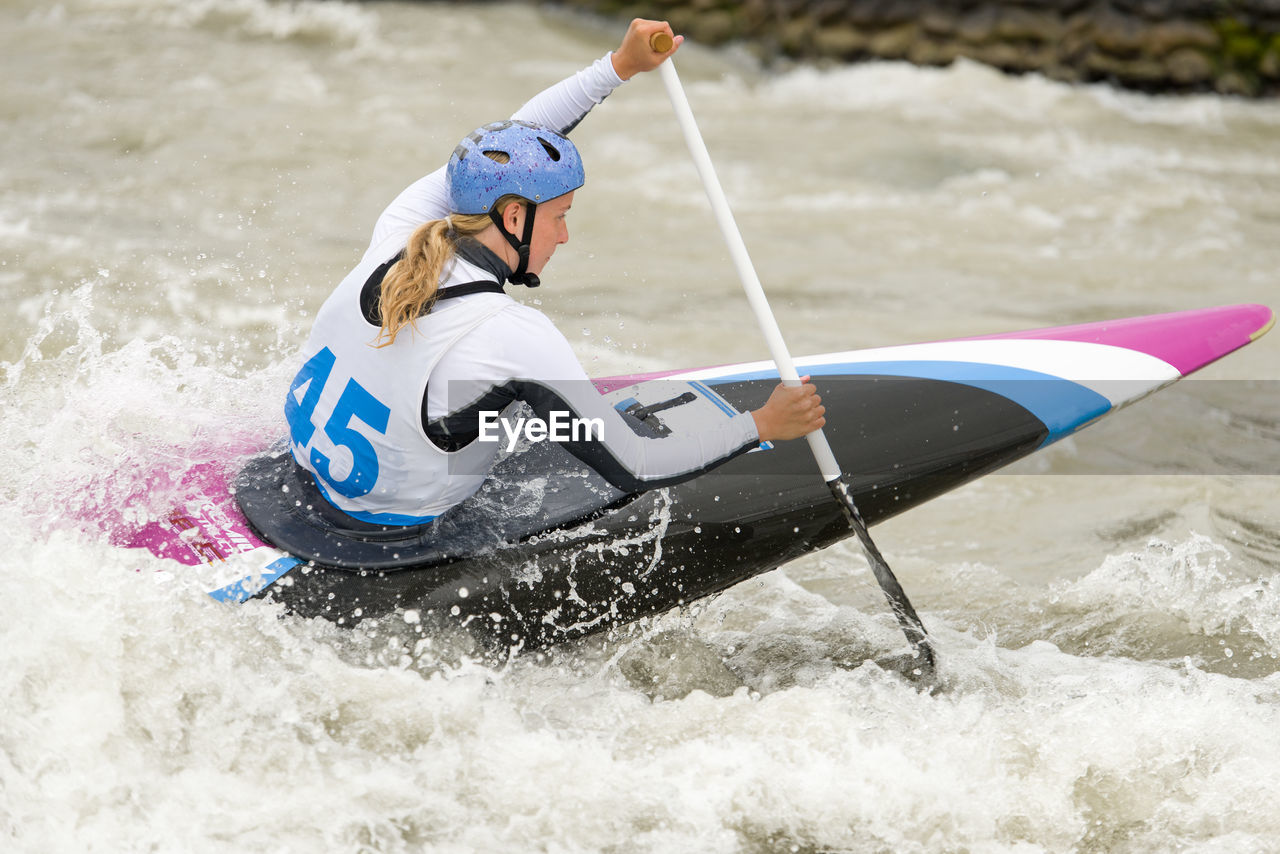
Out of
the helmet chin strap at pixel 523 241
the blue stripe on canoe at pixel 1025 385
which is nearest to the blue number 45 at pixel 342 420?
the helmet chin strap at pixel 523 241

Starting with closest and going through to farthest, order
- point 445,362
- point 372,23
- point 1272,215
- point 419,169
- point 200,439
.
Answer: point 445,362 → point 200,439 → point 1272,215 → point 419,169 → point 372,23

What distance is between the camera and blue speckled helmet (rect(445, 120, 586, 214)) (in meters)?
2.39

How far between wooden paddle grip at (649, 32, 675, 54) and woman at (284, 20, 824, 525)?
1.58ft

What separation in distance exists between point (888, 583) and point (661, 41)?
4.94 ft

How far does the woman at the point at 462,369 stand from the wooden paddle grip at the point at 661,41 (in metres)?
0.48

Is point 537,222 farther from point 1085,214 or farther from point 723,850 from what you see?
point 1085,214

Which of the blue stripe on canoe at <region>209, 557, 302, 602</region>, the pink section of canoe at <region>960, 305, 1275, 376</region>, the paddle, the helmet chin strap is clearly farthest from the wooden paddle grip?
the blue stripe on canoe at <region>209, 557, 302, 602</region>

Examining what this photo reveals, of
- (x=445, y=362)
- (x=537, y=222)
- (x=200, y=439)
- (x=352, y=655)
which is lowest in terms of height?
(x=352, y=655)

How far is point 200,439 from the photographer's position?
304cm

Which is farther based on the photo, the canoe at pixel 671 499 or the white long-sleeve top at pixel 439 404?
the canoe at pixel 671 499

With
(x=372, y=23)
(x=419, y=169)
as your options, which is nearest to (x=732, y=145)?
(x=419, y=169)

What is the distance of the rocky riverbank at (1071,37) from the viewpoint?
9.30 metres

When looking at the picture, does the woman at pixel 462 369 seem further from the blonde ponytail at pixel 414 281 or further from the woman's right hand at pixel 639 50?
the woman's right hand at pixel 639 50

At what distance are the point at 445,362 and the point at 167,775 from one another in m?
1.12
